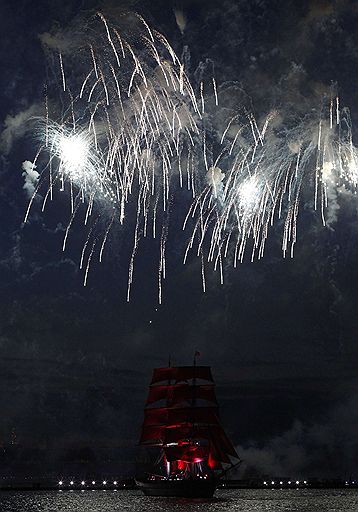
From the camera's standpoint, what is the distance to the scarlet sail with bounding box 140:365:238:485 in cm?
16588

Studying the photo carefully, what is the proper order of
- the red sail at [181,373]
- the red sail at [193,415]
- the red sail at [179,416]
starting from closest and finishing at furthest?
the red sail at [193,415]
the red sail at [179,416]
the red sail at [181,373]

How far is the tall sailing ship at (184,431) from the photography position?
6481 inches

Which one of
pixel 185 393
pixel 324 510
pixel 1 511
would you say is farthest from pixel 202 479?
pixel 1 511

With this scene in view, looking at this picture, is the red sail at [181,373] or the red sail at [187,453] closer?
the red sail at [187,453]

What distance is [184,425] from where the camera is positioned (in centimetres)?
17000

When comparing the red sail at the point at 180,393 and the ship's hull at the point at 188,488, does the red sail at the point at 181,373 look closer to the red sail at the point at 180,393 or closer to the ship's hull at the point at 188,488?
the red sail at the point at 180,393

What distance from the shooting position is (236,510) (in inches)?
4855

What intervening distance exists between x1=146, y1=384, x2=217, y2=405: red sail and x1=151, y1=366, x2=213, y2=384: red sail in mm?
2185

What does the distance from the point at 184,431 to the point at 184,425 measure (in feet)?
4.89

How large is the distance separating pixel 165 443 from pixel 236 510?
45.7m

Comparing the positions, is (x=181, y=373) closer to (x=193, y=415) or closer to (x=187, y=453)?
(x=193, y=415)

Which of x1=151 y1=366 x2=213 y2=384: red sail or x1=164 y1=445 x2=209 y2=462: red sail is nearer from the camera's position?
x1=164 y1=445 x2=209 y2=462: red sail

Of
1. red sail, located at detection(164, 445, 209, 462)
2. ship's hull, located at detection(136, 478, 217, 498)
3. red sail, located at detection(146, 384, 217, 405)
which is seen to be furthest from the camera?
red sail, located at detection(146, 384, 217, 405)

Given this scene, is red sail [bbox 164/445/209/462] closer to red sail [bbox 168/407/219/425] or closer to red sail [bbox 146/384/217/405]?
red sail [bbox 168/407/219/425]
